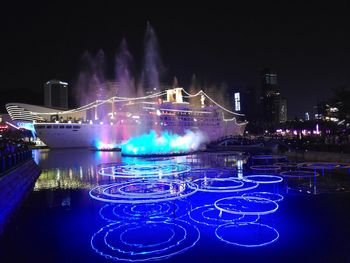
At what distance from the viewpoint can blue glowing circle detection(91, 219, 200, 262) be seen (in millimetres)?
5723

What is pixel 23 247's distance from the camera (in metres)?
6.39

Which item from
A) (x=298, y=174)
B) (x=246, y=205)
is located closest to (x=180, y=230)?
(x=246, y=205)

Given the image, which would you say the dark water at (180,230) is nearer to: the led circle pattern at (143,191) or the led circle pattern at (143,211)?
the led circle pattern at (143,211)

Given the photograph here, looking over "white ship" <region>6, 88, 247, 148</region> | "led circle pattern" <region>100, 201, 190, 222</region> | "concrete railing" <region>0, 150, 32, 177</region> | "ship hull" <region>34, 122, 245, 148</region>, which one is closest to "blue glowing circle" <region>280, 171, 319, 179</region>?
"led circle pattern" <region>100, 201, 190, 222</region>

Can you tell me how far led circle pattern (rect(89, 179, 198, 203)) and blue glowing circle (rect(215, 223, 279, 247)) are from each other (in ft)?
8.83

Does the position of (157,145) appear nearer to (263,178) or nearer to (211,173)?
(211,173)

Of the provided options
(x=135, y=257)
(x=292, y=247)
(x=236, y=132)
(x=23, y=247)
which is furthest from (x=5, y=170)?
(x=236, y=132)

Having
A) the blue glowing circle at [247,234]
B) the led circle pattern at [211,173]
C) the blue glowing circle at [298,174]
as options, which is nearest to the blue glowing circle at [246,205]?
the blue glowing circle at [247,234]

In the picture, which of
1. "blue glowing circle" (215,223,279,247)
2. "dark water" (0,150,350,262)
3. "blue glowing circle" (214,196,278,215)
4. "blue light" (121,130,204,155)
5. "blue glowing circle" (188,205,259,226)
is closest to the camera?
"dark water" (0,150,350,262)

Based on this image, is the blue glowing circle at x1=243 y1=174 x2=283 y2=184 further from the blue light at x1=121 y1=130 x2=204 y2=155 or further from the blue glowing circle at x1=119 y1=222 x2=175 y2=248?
the blue light at x1=121 y1=130 x2=204 y2=155

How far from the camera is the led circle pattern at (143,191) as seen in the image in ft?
31.7

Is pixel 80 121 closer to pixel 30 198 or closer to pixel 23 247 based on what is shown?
pixel 30 198

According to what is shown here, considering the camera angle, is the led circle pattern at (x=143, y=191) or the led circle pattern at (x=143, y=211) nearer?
the led circle pattern at (x=143, y=211)

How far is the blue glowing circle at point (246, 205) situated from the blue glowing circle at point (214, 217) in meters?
0.13
